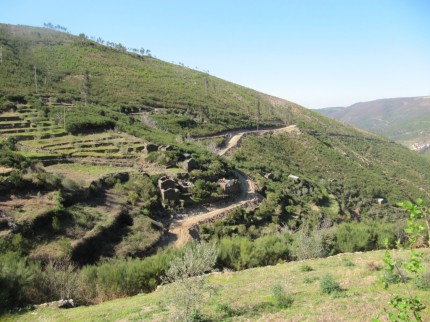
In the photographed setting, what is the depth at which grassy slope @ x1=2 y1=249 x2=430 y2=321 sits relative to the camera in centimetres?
1071

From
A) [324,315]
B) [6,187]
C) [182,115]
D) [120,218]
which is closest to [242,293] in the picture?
[324,315]

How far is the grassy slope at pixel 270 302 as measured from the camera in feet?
35.1

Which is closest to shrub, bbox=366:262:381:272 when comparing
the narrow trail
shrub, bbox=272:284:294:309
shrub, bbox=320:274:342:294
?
shrub, bbox=320:274:342:294

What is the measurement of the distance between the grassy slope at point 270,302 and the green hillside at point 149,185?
56 cm

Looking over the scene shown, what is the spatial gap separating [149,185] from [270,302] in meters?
26.4

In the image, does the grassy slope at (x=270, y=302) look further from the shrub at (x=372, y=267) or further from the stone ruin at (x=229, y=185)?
the stone ruin at (x=229, y=185)

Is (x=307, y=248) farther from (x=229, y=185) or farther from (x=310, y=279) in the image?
(x=229, y=185)

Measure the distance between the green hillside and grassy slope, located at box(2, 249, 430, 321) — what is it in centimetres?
56

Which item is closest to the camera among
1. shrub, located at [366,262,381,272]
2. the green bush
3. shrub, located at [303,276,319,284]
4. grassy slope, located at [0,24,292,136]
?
the green bush

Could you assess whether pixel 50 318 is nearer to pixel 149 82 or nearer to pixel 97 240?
pixel 97 240

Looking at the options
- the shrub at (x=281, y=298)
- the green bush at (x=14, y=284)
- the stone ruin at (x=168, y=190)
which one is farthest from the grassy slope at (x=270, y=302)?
the stone ruin at (x=168, y=190)

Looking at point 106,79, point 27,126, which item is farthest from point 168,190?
point 106,79

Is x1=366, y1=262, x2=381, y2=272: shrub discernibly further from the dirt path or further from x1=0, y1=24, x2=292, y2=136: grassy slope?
x1=0, y1=24, x2=292, y2=136: grassy slope

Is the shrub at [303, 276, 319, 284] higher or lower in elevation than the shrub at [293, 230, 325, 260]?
higher
